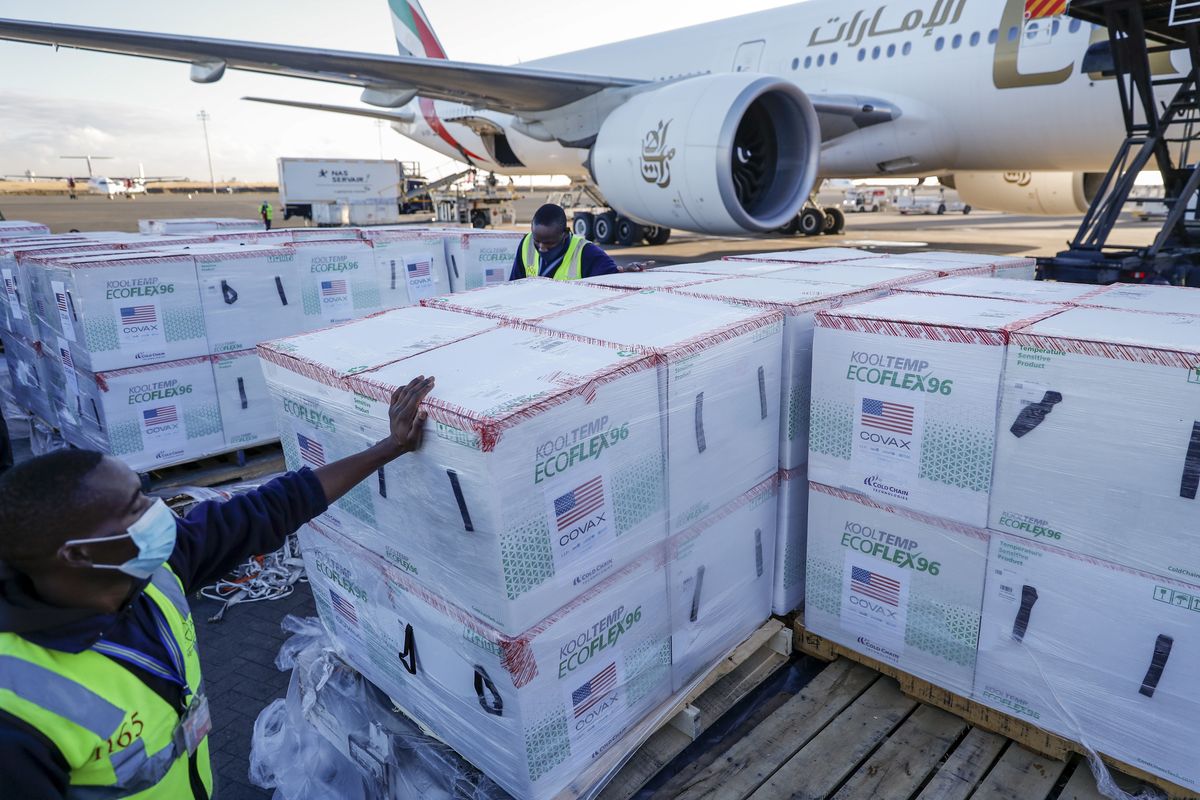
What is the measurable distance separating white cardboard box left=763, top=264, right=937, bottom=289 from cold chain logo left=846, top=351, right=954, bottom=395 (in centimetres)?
79

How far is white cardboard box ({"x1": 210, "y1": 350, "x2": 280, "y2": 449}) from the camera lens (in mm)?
4777

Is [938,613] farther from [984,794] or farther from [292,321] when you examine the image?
[292,321]

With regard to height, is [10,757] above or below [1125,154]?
below

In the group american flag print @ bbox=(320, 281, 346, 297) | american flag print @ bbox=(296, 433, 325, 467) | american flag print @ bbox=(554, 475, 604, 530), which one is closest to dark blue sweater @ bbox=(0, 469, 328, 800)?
american flag print @ bbox=(296, 433, 325, 467)

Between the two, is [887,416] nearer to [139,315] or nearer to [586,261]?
[586,261]

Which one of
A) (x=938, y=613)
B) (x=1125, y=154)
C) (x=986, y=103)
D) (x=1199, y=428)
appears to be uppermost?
(x=986, y=103)

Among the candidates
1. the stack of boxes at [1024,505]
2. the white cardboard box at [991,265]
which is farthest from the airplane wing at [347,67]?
the stack of boxes at [1024,505]

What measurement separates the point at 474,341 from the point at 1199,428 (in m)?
2.05

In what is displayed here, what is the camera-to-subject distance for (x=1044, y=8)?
5.93 metres

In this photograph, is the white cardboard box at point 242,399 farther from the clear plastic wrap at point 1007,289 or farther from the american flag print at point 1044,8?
the american flag print at point 1044,8

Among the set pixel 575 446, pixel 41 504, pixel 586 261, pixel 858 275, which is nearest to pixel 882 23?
pixel 586 261

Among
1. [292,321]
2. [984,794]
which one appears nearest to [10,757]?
[984,794]

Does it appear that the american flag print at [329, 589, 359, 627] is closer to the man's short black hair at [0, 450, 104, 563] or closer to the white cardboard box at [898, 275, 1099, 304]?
the man's short black hair at [0, 450, 104, 563]

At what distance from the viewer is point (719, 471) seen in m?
2.42
